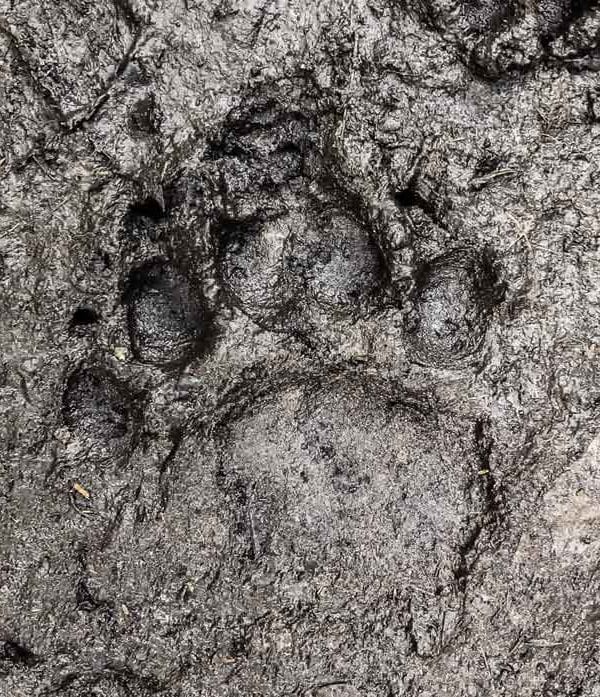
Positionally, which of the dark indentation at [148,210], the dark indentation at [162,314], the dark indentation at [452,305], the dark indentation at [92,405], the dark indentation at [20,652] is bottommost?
the dark indentation at [20,652]

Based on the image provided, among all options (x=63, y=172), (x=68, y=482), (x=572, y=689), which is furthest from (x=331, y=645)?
(x=63, y=172)

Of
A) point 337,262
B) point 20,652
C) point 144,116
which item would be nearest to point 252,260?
point 337,262

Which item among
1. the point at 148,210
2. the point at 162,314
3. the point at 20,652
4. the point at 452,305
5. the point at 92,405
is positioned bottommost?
the point at 20,652

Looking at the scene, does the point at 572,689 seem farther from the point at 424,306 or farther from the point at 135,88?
the point at 135,88

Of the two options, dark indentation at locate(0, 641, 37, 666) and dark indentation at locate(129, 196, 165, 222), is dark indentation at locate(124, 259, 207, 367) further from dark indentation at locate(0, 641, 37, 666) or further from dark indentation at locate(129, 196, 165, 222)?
dark indentation at locate(0, 641, 37, 666)

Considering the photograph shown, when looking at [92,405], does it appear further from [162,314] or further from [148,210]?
[148,210]

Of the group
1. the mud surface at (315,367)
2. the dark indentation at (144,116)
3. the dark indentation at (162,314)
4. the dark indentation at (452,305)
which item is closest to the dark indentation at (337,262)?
the mud surface at (315,367)

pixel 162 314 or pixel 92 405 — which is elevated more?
pixel 162 314

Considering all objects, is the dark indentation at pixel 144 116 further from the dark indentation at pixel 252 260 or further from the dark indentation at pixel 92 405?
the dark indentation at pixel 92 405
